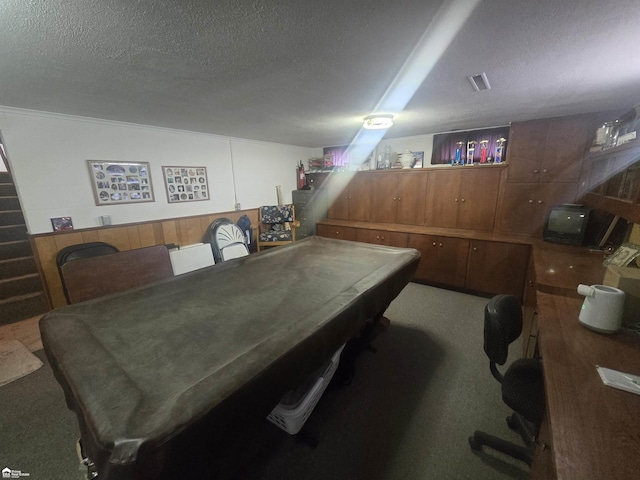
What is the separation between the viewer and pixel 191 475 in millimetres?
785

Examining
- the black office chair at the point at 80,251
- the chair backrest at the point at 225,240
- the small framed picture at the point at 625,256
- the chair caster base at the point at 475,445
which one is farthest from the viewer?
the chair backrest at the point at 225,240

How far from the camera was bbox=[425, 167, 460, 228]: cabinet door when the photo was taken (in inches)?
145

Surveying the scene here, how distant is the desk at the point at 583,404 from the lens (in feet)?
2.32

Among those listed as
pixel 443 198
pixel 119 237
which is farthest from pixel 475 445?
pixel 119 237

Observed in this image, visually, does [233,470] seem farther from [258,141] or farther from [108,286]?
[258,141]

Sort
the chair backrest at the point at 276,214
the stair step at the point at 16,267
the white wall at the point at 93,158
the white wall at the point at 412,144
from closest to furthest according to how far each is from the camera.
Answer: the white wall at the point at 93,158, the stair step at the point at 16,267, the white wall at the point at 412,144, the chair backrest at the point at 276,214

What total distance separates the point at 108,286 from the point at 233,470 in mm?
1501

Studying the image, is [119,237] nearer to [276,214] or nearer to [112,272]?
[112,272]

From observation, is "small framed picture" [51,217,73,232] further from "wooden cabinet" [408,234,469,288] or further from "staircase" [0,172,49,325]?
"wooden cabinet" [408,234,469,288]

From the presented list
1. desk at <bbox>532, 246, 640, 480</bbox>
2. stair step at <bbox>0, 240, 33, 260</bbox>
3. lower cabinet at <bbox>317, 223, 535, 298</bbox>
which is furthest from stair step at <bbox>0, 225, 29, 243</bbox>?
desk at <bbox>532, 246, 640, 480</bbox>

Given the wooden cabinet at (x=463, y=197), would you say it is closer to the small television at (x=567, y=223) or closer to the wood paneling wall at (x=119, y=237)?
the small television at (x=567, y=223)

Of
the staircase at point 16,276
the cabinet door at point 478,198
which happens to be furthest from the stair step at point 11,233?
the cabinet door at point 478,198

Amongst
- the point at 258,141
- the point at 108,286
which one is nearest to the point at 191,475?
the point at 108,286

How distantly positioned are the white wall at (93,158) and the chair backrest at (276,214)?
435 millimetres
